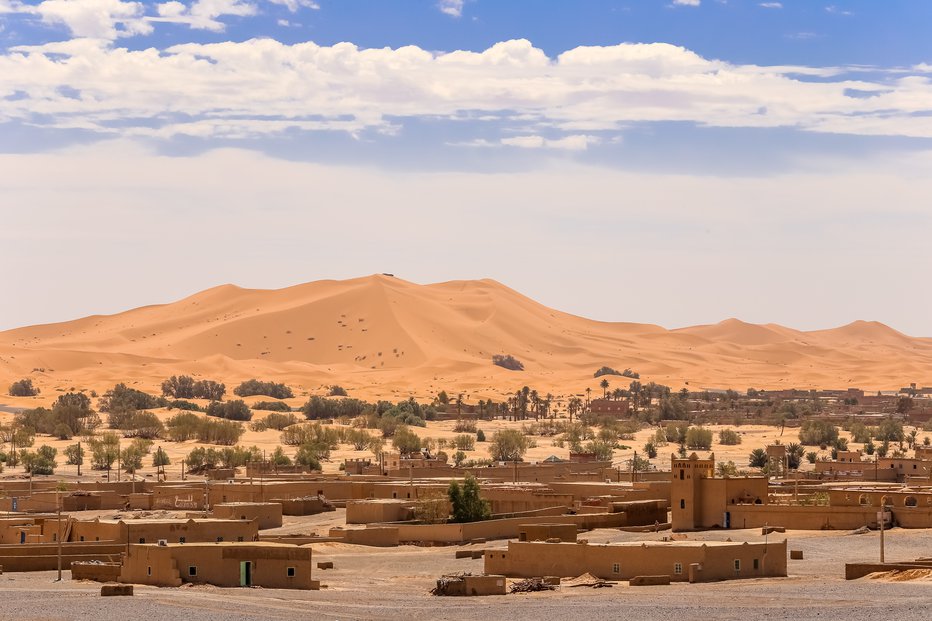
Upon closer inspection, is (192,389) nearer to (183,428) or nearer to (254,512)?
(183,428)

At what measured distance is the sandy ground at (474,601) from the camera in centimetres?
2936

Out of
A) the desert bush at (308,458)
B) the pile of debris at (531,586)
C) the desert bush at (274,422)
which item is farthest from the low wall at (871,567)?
the desert bush at (274,422)

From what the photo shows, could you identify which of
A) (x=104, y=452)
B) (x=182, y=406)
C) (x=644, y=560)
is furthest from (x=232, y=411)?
(x=644, y=560)

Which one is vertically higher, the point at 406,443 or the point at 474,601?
the point at 406,443

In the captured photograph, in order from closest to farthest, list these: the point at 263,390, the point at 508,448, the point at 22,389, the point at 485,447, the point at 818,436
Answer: the point at 508,448, the point at 485,447, the point at 818,436, the point at 22,389, the point at 263,390

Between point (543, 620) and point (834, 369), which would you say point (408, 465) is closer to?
point (543, 620)

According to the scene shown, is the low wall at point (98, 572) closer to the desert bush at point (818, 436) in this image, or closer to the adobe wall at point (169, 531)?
the adobe wall at point (169, 531)

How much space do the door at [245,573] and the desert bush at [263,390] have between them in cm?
8816

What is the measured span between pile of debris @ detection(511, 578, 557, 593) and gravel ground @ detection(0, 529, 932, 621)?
52 cm

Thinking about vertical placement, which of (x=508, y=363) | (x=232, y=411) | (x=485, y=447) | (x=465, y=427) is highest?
(x=508, y=363)

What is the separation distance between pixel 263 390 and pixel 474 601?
92.4 m

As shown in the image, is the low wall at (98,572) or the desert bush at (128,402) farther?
the desert bush at (128,402)

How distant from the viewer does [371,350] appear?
525ft

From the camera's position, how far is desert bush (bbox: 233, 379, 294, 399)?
122562 mm
